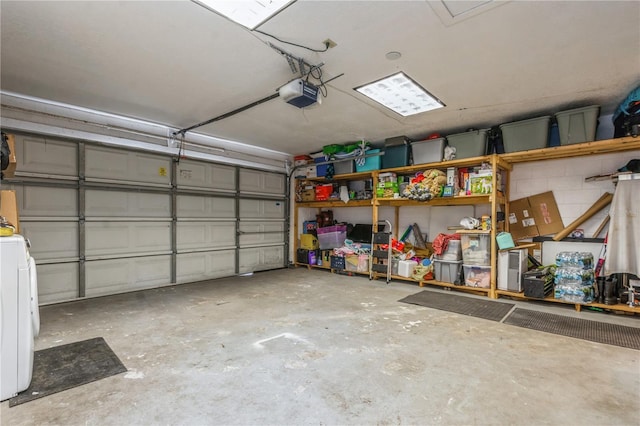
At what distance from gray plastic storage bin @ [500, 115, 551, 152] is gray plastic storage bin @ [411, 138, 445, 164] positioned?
896mm

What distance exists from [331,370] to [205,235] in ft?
13.7

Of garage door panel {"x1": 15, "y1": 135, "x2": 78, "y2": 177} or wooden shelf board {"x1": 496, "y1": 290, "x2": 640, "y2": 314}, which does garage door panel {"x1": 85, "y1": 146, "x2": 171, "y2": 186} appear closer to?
garage door panel {"x1": 15, "y1": 135, "x2": 78, "y2": 177}

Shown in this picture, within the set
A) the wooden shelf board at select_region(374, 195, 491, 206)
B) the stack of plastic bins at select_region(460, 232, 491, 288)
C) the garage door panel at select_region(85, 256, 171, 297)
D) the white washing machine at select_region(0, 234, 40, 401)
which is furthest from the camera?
the wooden shelf board at select_region(374, 195, 491, 206)

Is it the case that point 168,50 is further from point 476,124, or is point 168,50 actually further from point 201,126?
point 476,124

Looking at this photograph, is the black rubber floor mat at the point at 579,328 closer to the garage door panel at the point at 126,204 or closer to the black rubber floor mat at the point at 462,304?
the black rubber floor mat at the point at 462,304

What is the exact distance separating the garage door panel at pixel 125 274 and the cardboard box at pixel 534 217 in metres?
5.91

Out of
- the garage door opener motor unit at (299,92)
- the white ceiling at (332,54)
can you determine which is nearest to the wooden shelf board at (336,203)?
the white ceiling at (332,54)

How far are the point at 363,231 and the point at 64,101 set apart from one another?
5495 millimetres

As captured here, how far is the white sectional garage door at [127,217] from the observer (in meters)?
3.94

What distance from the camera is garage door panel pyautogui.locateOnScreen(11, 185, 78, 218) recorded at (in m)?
3.80

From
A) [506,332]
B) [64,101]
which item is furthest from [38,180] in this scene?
[506,332]

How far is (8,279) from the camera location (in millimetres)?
1888

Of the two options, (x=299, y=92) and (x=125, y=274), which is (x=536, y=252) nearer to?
(x=299, y=92)

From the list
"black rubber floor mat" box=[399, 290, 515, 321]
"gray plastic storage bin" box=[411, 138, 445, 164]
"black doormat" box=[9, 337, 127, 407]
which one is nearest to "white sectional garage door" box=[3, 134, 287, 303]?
"black doormat" box=[9, 337, 127, 407]
